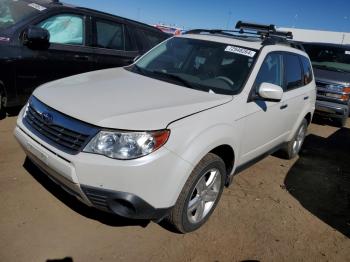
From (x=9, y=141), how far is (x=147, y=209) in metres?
2.88

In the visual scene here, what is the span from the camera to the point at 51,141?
2.88 metres

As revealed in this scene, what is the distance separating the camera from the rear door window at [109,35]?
6215mm

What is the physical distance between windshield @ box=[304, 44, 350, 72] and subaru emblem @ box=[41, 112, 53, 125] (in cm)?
797

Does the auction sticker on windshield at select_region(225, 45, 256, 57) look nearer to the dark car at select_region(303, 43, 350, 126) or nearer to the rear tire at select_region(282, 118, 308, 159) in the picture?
the rear tire at select_region(282, 118, 308, 159)

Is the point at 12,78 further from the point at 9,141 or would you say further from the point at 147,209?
the point at 147,209

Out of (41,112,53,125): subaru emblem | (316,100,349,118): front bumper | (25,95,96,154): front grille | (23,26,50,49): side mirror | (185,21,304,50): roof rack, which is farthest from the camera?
(316,100,349,118): front bumper

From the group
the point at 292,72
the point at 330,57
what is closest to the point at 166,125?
the point at 292,72

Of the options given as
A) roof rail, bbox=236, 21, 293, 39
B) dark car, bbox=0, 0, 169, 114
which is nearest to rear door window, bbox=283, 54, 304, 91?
roof rail, bbox=236, 21, 293, 39

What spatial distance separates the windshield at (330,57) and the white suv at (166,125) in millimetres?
5305

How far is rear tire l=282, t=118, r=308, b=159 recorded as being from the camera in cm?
547

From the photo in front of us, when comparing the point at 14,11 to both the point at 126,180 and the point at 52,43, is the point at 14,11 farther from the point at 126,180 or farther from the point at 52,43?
the point at 126,180

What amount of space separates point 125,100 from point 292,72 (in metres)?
2.76

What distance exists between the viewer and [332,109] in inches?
328

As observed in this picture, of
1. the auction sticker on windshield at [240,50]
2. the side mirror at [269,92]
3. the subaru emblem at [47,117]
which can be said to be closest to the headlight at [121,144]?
the subaru emblem at [47,117]
